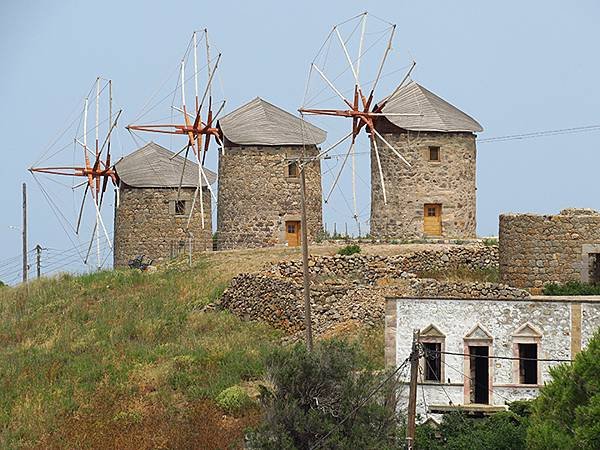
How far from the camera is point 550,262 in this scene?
101ft

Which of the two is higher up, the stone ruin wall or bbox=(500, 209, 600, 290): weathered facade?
bbox=(500, 209, 600, 290): weathered facade

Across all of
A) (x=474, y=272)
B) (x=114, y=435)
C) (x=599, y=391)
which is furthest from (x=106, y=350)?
(x=599, y=391)

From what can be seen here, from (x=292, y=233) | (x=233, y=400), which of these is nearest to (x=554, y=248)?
(x=233, y=400)

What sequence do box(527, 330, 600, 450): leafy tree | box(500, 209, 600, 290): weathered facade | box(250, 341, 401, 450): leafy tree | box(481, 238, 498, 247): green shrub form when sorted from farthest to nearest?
box(481, 238, 498, 247): green shrub < box(500, 209, 600, 290): weathered facade < box(250, 341, 401, 450): leafy tree < box(527, 330, 600, 450): leafy tree

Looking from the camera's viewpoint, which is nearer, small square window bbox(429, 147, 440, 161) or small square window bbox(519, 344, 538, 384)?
small square window bbox(519, 344, 538, 384)

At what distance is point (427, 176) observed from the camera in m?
36.7

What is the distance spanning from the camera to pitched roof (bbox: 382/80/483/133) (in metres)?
36.8

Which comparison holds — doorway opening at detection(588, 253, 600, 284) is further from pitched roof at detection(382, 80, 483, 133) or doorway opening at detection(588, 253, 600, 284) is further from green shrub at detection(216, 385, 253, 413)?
green shrub at detection(216, 385, 253, 413)

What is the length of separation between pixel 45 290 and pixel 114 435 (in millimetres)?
11176

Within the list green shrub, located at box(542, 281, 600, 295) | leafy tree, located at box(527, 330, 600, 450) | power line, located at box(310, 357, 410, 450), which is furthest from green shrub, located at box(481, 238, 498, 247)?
leafy tree, located at box(527, 330, 600, 450)

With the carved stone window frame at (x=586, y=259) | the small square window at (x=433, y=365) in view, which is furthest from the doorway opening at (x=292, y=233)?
the small square window at (x=433, y=365)

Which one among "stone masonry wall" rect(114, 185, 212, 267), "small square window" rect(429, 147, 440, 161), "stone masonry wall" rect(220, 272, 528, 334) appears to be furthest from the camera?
"stone masonry wall" rect(114, 185, 212, 267)

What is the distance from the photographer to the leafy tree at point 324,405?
23625 mm

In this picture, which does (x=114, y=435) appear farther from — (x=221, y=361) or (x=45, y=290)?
(x=45, y=290)
